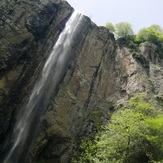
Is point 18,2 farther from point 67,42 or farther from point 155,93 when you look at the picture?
point 155,93

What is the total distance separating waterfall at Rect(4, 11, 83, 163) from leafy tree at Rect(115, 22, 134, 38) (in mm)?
11864

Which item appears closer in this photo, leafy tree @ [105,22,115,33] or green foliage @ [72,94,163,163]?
green foliage @ [72,94,163,163]

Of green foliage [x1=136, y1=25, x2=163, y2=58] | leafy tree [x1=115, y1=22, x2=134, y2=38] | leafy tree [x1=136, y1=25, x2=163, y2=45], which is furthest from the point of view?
leafy tree [x1=115, y1=22, x2=134, y2=38]

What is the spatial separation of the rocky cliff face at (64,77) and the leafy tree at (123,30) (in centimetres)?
827

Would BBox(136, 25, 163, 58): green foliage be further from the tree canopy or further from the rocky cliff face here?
the rocky cliff face

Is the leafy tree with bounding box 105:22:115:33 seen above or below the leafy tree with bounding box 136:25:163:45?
above

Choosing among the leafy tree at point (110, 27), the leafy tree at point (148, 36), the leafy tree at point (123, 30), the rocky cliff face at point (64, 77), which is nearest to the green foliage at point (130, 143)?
the rocky cliff face at point (64, 77)

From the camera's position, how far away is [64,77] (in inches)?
1233

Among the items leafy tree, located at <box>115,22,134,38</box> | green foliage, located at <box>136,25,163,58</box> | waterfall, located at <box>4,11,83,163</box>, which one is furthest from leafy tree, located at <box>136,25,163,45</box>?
waterfall, located at <box>4,11,83,163</box>

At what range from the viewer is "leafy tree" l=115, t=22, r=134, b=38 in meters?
44.9

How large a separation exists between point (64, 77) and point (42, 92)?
3281 millimetres

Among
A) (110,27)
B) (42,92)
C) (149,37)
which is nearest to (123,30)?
(149,37)

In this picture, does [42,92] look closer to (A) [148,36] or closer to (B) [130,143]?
(B) [130,143]

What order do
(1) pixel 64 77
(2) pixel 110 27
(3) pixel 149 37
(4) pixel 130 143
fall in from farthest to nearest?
(2) pixel 110 27 < (3) pixel 149 37 < (1) pixel 64 77 < (4) pixel 130 143
